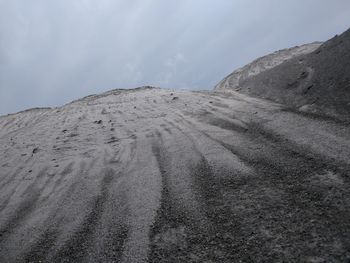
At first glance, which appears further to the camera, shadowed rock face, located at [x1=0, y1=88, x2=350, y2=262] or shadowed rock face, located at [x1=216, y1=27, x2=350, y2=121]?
shadowed rock face, located at [x1=216, y1=27, x2=350, y2=121]

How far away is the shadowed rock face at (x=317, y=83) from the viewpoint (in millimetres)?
4020

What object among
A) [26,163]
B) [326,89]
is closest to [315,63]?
[326,89]

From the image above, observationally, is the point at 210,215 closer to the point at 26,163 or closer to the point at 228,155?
the point at 228,155

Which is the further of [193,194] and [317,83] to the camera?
[317,83]

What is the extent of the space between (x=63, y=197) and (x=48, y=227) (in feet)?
1.87

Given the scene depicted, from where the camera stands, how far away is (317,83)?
4.74 meters

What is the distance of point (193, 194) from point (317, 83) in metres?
2.82

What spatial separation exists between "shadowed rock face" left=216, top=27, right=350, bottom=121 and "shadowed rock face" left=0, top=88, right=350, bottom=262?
0.26 m

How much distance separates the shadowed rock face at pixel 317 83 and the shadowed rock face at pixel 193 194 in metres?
0.26

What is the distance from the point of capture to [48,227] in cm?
295

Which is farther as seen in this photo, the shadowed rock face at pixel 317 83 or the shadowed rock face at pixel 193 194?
the shadowed rock face at pixel 317 83

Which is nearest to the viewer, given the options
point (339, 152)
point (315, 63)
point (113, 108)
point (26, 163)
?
point (339, 152)

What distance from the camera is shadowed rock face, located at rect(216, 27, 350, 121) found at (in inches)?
158

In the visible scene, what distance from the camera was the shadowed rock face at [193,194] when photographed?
7.20ft
